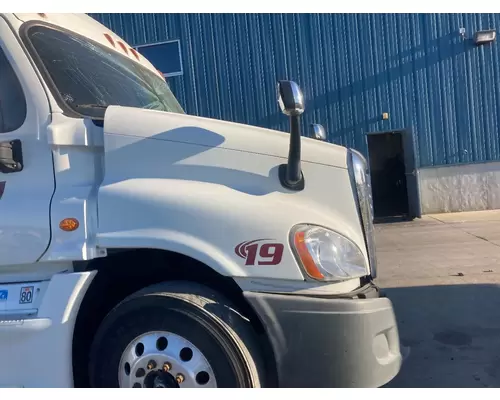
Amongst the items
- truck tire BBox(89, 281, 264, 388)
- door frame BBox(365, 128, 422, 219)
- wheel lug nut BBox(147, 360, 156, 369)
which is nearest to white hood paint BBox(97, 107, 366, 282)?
truck tire BBox(89, 281, 264, 388)

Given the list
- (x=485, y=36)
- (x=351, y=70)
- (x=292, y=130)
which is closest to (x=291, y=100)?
(x=292, y=130)

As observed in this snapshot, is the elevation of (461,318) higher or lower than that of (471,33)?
lower

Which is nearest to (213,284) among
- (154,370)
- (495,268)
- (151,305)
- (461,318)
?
(151,305)

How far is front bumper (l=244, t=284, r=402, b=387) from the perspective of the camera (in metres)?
2.42

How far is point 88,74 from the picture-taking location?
3.07m

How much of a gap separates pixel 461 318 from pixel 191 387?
3278 mm

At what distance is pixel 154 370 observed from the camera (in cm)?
250

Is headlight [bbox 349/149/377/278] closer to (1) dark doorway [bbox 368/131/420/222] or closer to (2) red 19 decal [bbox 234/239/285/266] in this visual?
(2) red 19 decal [bbox 234/239/285/266]

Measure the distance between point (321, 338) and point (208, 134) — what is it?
1223 mm

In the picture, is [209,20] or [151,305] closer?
[151,305]

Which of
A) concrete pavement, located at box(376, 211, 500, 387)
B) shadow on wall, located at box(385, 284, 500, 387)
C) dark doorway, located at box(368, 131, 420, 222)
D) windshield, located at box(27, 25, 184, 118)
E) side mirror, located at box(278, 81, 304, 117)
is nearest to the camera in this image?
side mirror, located at box(278, 81, 304, 117)

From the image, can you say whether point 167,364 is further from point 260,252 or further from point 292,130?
point 292,130

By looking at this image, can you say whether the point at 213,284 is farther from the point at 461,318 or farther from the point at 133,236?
the point at 461,318

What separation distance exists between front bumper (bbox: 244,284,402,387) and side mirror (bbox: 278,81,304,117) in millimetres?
931
